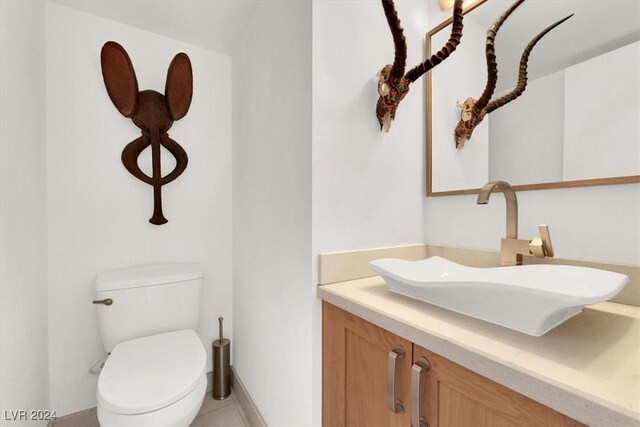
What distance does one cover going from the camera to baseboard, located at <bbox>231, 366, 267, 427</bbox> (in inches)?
51.3

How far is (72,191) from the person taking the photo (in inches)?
53.7

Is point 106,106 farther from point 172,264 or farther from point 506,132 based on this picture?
point 506,132

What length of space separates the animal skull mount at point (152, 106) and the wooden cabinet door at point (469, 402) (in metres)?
1.47

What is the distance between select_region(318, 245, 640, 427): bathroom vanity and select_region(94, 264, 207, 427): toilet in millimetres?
529

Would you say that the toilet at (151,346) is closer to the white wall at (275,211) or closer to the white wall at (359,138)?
the white wall at (275,211)

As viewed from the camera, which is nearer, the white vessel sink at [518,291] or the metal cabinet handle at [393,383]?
the white vessel sink at [518,291]

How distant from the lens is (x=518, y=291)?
1.73 feet

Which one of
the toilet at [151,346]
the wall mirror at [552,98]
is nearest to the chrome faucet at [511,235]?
the wall mirror at [552,98]

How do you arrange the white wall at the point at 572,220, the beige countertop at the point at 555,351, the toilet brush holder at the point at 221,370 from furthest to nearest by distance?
the toilet brush holder at the point at 221,370 → the white wall at the point at 572,220 → the beige countertop at the point at 555,351

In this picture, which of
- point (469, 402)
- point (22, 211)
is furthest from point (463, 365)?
point (22, 211)

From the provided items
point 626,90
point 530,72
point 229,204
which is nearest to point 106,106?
point 229,204

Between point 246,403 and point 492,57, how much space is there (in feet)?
6.03

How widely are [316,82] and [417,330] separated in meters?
0.78

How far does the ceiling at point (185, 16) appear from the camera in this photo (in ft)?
4.31
